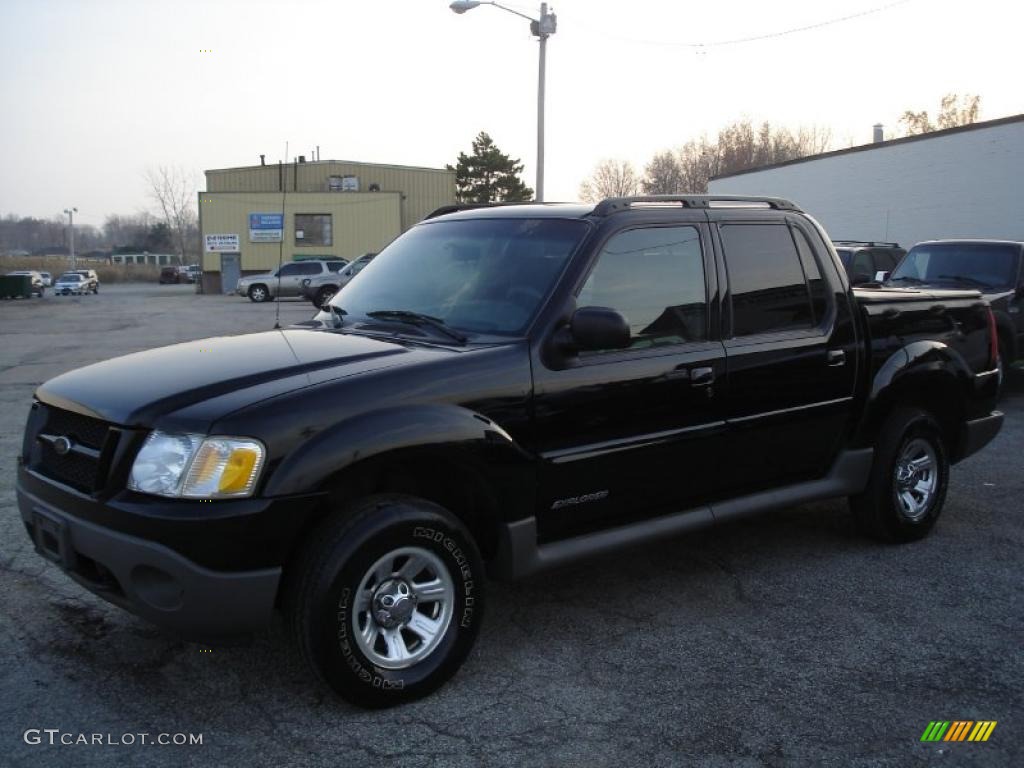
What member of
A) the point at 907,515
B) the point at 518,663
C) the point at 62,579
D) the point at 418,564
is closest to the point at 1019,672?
the point at 907,515

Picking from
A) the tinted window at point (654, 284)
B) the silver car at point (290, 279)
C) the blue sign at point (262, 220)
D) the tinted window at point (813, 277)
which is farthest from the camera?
the blue sign at point (262, 220)

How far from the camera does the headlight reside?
307cm

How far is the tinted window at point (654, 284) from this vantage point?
161 inches

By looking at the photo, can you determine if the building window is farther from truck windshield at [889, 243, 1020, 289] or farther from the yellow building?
truck windshield at [889, 243, 1020, 289]

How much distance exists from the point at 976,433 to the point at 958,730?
2885 millimetres

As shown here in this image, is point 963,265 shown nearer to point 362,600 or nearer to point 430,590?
point 430,590

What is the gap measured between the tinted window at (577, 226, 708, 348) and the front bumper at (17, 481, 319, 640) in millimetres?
1786

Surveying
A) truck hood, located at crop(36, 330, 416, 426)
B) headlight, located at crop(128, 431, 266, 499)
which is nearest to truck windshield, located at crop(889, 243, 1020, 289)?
truck hood, located at crop(36, 330, 416, 426)

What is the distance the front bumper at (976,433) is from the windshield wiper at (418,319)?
3535 millimetres

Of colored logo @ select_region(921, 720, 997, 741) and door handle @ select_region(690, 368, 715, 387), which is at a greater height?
door handle @ select_region(690, 368, 715, 387)

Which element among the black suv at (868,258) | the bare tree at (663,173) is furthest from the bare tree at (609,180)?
the black suv at (868,258)

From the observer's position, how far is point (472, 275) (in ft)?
13.9

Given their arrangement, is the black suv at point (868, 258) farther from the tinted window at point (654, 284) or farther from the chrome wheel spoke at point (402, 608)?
the chrome wheel spoke at point (402, 608)

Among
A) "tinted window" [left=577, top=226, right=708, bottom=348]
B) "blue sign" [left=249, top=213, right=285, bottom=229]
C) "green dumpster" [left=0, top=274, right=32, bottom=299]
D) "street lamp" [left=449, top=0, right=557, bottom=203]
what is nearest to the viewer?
"tinted window" [left=577, top=226, right=708, bottom=348]
